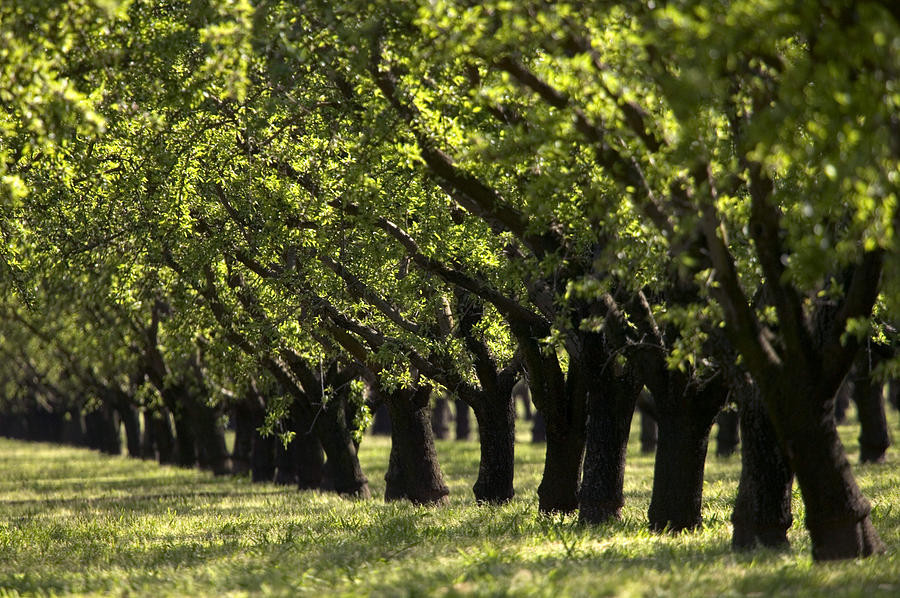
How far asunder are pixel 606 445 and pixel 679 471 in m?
1.55

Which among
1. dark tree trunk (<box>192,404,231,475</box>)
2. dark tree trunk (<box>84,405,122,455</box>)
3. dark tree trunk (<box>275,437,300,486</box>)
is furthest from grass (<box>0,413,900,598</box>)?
dark tree trunk (<box>84,405,122,455</box>)

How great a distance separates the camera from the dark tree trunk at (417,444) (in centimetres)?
2278

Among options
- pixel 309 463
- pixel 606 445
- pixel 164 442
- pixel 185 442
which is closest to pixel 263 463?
pixel 309 463

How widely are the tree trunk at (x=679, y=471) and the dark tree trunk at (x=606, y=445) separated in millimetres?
1067

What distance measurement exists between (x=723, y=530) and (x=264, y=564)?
6654mm

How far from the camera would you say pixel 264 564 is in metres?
13.1

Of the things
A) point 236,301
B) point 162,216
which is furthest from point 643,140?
point 236,301

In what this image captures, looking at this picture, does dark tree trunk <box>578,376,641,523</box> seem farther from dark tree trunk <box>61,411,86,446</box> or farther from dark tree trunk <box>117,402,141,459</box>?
dark tree trunk <box>61,411,86,446</box>

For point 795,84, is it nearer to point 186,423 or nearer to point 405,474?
point 405,474

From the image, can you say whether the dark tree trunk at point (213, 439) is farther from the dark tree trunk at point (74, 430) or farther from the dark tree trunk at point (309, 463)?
the dark tree trunk at point (74, 430)

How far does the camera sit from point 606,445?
53.8 ft

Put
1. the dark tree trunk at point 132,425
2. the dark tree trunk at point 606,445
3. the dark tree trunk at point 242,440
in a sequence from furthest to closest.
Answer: the dark tree trunk at point 132,425
the dark tree trunk at point 242,440
the dark tree trunk at point 606,445

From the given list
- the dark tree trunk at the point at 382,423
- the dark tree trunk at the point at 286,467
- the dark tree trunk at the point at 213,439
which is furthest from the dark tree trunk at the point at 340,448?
the dark tree trunk at the point at 382,423

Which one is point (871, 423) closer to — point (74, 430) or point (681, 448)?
point (681, 448)
